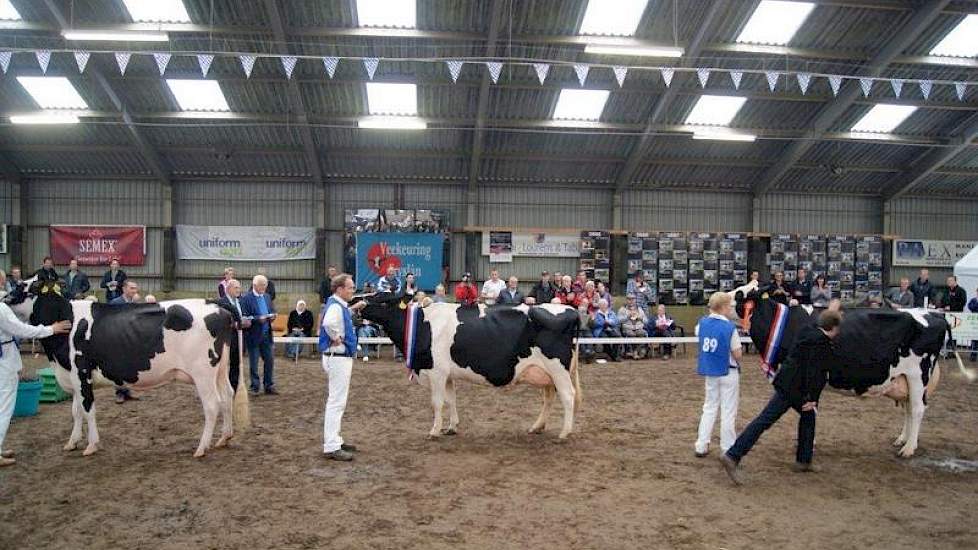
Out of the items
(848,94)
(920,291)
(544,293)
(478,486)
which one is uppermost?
(848,94)

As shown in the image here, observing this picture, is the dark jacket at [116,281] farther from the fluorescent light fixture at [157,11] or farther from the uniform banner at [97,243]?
the fluorescent light fixture at [157,11]

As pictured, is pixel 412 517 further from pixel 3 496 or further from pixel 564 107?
pixel 564 107

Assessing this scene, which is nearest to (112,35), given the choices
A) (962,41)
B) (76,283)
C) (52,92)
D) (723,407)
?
(52,92)

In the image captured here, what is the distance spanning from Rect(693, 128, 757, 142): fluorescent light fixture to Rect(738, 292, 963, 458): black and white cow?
37.9 feet

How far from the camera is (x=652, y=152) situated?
64.4 ft

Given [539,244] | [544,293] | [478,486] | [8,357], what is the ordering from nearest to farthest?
[478,486] → [8,357] → [544,293] → [539,244]

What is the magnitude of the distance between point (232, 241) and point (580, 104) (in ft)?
35.2

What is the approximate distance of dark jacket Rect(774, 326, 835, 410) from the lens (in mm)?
6090

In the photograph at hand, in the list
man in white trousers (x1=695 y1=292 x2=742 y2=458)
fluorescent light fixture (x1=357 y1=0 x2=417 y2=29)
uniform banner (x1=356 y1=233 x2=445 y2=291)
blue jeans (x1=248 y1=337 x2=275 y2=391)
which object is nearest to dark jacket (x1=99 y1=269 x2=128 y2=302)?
uniform banner (x1=356 y1=233 x2=445 y2=291)

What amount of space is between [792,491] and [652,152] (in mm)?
14874

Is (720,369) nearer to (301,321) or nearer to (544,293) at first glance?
(544,293)

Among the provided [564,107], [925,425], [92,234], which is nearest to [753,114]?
[564,107]

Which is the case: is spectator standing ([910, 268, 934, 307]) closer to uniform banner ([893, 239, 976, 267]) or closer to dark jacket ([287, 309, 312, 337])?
uniform banner ([893, 239, 976, 267])

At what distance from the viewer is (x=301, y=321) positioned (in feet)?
48.3
